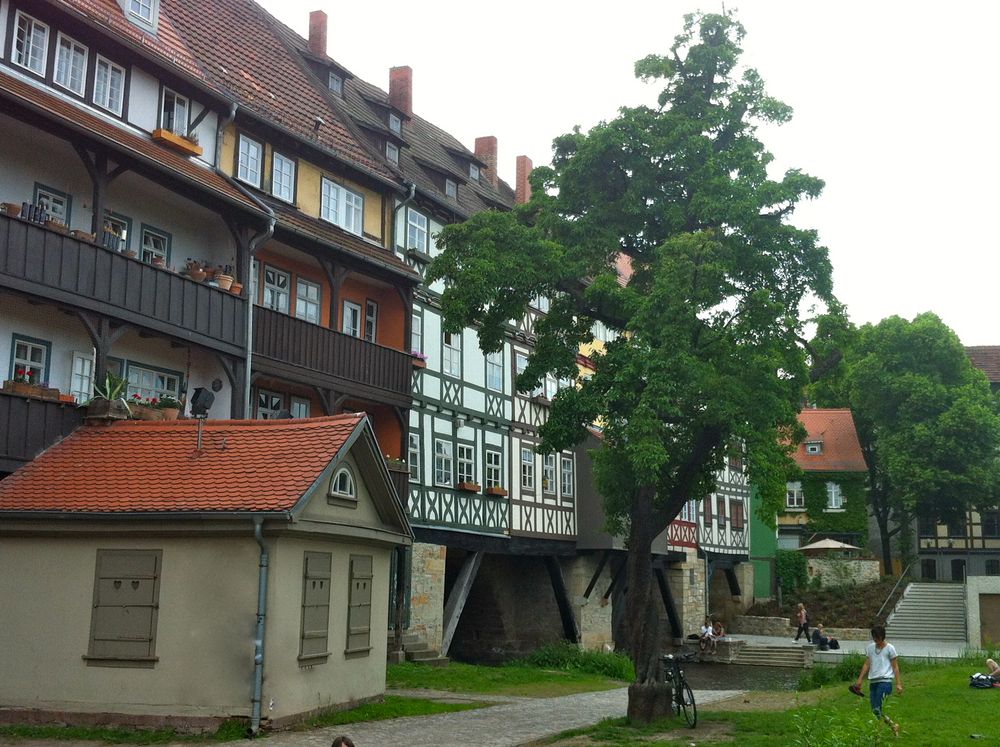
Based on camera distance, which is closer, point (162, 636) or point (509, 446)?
point (162, 636)

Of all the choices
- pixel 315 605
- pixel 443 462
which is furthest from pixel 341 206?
pixel 315 605

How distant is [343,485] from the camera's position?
15.9 metres

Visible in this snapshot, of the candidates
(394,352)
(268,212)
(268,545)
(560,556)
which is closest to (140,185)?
(268,212)

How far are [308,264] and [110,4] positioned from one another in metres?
6.28

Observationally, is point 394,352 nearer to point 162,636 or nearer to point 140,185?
point 140,185

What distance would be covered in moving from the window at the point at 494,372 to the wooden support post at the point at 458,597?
14.3 feet

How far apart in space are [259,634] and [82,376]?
6980mm

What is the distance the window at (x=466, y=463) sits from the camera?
95.2 feet

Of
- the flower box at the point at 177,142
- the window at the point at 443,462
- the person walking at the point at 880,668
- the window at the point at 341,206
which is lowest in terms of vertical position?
the person walking at the point at 880,668

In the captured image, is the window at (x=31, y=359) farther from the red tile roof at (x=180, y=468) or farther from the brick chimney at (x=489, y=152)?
the brick chimney at (x=489, y=152)

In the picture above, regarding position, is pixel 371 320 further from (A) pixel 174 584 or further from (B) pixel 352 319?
(A) pixel 174 584

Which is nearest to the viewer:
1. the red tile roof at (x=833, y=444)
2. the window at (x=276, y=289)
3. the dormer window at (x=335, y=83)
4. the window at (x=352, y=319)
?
the window at (x=276, y=289)

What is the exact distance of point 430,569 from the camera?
88.5 ft

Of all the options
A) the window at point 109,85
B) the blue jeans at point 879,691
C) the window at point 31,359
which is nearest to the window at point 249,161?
the window at point 109,85
